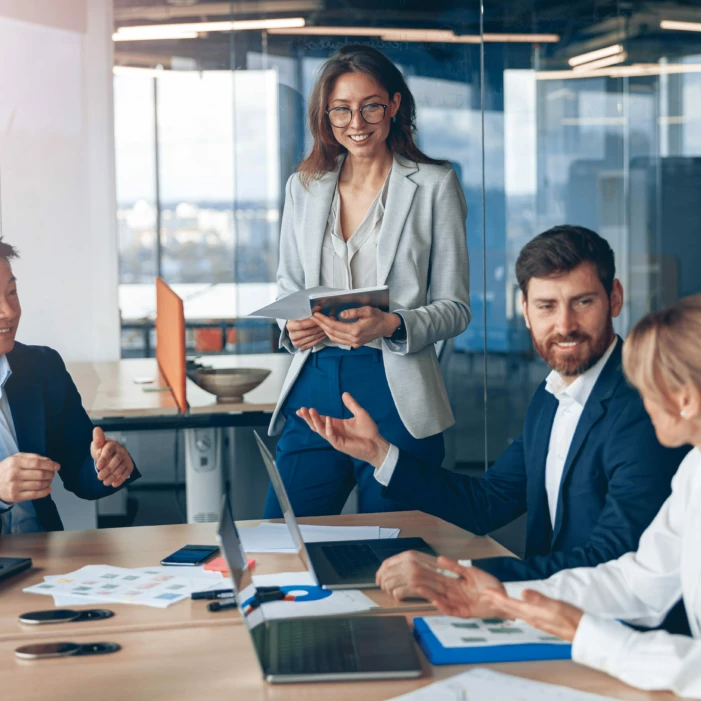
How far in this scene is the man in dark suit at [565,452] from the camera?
173cm

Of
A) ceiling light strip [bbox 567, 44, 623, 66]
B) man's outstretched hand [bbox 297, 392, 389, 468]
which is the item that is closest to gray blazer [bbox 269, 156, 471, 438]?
man's outstretched hand [bbox 297, 392, 389, 468]

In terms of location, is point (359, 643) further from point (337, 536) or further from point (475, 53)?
point (475, 53)

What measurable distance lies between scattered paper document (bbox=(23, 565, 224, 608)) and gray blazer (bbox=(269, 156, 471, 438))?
0.84 metres

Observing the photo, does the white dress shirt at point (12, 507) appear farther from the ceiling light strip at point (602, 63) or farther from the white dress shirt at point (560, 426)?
the ceiling light strip at point (602, 63)

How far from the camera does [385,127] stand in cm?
256

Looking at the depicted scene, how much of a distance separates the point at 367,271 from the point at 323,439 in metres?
0.46

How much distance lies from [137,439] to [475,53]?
2332mm

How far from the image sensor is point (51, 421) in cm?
242

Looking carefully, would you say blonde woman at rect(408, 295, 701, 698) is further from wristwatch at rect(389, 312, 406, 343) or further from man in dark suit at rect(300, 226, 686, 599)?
wristwatch at rect(389, 312, 406, 343)

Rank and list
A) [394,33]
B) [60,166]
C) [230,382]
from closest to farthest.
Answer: [230,382], [60,166], [394,33]

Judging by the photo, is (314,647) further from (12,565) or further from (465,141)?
(465,141)

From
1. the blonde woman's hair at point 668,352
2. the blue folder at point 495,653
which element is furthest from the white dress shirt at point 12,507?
the blonde woman's hair at point 668,352

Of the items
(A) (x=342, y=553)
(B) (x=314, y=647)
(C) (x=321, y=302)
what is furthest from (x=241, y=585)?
(C) (x=321, y=302)

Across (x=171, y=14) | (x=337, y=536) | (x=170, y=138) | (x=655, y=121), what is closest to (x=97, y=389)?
(x=170, y=138)
